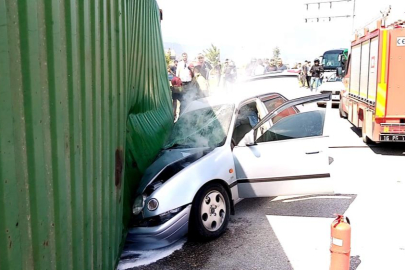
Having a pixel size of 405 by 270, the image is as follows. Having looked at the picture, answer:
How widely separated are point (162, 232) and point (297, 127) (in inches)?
91.4

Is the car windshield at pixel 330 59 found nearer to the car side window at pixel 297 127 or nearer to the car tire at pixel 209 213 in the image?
the car side window at pixel 297 127

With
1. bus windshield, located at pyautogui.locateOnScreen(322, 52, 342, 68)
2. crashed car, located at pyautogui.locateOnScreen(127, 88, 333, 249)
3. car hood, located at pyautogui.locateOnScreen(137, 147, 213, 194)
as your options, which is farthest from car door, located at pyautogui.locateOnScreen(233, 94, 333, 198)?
bus windshield, located at pyautogui.locateOnScreen(322, 52, 342, 68)

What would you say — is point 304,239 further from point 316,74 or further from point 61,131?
A: point 316,74

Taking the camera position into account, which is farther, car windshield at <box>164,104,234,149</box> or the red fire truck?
the red fire truck

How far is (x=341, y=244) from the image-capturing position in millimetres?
2859

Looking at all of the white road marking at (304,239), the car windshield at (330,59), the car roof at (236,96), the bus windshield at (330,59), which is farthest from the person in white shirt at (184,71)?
the car windshield at (330,59)

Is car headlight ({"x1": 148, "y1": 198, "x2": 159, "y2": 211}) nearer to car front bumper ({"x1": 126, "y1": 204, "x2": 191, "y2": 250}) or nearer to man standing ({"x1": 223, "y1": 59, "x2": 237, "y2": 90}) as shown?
car front bumper ({"x1": 126, "y1": 204, "x2": 191, "y2": 250})

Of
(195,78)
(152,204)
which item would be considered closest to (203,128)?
(152,204)

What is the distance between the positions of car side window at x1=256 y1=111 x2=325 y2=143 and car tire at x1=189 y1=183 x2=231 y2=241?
992 millimetres

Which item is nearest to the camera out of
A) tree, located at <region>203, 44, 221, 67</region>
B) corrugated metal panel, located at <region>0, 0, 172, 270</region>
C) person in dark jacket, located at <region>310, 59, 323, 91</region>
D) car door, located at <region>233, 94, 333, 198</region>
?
corrugated metal panel, located at <region>0, 0, 172, 270</region>

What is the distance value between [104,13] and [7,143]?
1.49m

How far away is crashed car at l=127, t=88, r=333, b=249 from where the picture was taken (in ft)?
12.5

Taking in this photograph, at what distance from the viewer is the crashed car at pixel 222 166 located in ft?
12.5

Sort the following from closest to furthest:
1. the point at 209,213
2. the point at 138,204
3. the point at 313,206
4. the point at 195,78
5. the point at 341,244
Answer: the point at 341,244, the point at 138,204, the point at 209,213, the point at 313,206, the point at 195,78
